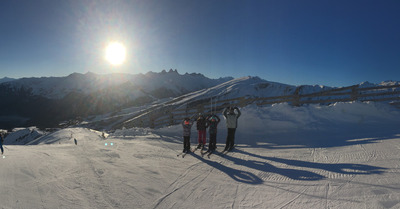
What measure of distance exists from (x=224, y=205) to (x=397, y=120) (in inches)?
431

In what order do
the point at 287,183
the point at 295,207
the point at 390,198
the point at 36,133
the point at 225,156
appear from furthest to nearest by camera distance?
the point at 36,133 → the point at 225,156 → the point at 287,183 → the point at 295,207 → the point at 390,198

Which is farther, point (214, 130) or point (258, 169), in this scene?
point (214, 130)

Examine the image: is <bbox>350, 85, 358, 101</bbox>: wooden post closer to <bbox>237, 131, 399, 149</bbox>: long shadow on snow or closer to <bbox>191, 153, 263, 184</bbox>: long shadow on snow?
<bbox>237, 131, 399, 149</bbox>: long shadow on snow

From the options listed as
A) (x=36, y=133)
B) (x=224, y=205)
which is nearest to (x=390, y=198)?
(x=224, y=205)

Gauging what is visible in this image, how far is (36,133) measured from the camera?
3209 centimetres

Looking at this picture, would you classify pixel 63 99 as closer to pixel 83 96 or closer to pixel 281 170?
pixel 83 96

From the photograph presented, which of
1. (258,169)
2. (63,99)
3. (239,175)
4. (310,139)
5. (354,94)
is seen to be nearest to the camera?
A: (239,175)

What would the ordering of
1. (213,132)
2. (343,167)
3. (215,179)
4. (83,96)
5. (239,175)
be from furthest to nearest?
(83,96) → (213,132) → (239,175) → (215,179) → (343,167)

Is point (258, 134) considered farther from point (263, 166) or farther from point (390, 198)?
point (390, 198)

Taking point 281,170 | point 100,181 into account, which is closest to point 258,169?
point 281,170

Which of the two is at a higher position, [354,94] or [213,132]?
[354,94]

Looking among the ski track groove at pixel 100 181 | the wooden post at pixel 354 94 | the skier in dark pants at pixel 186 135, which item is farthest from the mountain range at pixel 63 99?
the wooden post at pixel 354 94

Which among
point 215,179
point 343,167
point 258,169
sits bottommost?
point 215,179

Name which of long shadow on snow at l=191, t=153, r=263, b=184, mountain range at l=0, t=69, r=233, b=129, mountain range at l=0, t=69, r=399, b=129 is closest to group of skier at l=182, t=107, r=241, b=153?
long shadow on snow at l=191, t=153, r=263, b=184
